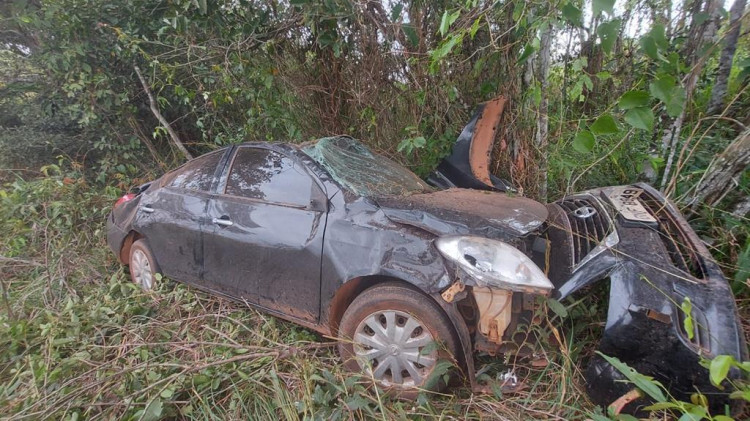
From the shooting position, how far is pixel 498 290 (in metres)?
1.82

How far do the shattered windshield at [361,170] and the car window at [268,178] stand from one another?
17 cm


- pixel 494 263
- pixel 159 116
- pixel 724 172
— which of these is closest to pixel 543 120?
pixel 724 172

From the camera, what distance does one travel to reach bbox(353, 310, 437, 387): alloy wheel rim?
198cm

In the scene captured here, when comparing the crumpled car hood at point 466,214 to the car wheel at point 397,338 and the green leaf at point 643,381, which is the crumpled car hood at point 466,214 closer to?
the car wheel at point 397,338

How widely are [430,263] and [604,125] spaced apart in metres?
0.98

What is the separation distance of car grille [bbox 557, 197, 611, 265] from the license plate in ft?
0.34

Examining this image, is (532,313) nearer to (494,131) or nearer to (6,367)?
(494,131)

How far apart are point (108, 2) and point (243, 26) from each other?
2196mm

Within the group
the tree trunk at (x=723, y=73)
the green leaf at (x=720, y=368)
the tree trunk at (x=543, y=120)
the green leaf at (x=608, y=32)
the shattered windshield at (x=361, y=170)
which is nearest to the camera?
the green leaf at (x=720, y=368)

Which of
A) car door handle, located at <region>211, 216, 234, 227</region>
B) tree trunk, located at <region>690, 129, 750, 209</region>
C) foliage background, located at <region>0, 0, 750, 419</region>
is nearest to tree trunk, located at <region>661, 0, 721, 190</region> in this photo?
foliage background, located at <region>0, 0, 750, 419</region>

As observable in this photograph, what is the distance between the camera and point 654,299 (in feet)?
5.52

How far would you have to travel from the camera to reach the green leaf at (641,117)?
1681 millimetres

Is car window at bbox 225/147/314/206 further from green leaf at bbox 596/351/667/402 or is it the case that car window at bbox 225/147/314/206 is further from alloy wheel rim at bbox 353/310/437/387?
green leaf at bbox 596/351/667/402

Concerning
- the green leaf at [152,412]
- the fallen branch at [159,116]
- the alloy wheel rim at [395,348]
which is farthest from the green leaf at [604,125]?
the fallen branch at [159,116]
